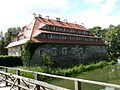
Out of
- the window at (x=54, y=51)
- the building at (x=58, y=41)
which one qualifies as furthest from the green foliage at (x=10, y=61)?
the window at (x=54, y=51)

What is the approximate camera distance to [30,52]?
3897cm

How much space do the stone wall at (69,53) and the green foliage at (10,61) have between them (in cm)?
261

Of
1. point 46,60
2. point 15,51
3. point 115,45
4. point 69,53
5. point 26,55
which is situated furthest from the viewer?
point 115,45

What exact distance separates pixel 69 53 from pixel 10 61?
40.3 feet

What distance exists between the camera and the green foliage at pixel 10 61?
38516 mm

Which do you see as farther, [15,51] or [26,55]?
[15,51]

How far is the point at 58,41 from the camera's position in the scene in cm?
4425

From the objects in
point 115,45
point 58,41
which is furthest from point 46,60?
point 115,45

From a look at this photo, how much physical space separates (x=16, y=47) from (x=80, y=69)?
1481cm

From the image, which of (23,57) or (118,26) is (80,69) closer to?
(23,57)

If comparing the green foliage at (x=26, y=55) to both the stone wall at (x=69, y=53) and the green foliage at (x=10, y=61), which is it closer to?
the stone wall at (x=69, y=53)

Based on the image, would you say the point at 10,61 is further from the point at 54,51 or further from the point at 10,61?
the point at 54,51

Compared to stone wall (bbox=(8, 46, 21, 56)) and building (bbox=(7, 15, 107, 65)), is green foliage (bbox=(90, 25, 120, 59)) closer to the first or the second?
building (bbox=(7, 15, 107, 65))

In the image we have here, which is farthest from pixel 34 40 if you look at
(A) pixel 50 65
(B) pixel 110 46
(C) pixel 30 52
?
(B) pixel 110 46
